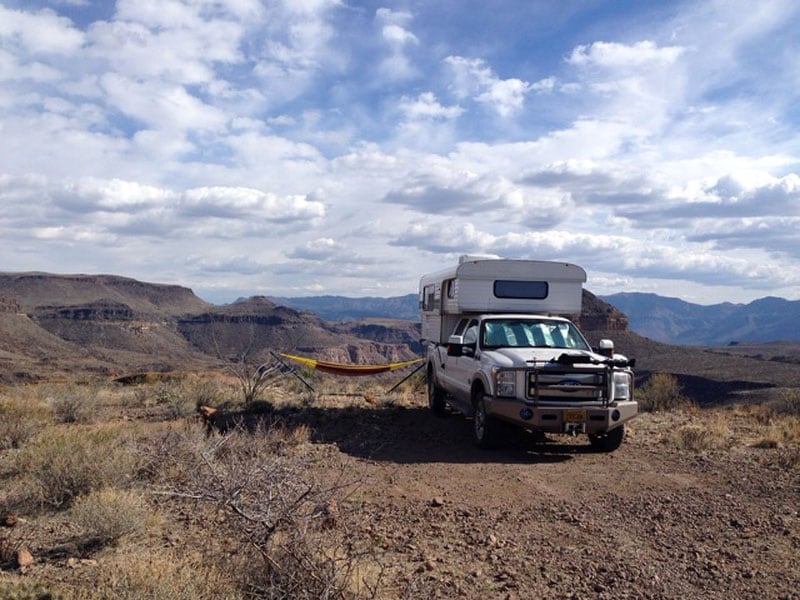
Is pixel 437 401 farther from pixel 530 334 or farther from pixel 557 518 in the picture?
pixel 557 518

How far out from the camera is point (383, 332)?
309 feet

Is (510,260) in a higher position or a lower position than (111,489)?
higher

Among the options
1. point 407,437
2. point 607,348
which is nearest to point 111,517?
point 407,437

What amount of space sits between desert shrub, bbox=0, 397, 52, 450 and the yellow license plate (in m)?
6.88

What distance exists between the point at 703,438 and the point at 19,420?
9512 millimetres

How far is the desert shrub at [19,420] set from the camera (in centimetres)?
944

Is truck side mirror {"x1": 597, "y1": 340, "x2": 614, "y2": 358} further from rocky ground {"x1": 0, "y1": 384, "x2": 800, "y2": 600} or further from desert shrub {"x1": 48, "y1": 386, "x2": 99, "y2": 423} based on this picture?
desert shrub {"x1": 48, "y1": 386, "x2": 99, "y2": 423}

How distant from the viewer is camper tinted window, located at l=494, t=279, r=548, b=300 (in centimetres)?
1189

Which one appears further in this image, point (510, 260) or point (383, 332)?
point (383, 332)

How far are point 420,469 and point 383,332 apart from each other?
281 feet

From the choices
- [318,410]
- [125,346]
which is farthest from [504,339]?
[125,346]

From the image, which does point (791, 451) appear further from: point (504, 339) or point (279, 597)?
point (279, 597)

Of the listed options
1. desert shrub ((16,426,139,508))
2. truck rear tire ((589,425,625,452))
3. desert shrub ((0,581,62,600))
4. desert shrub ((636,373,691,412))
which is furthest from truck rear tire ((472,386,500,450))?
desert shrub ((636,373,691,412))

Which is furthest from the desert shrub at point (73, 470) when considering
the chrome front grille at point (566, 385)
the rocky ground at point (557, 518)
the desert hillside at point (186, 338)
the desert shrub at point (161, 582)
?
the desert hillside at point (186, 338)
